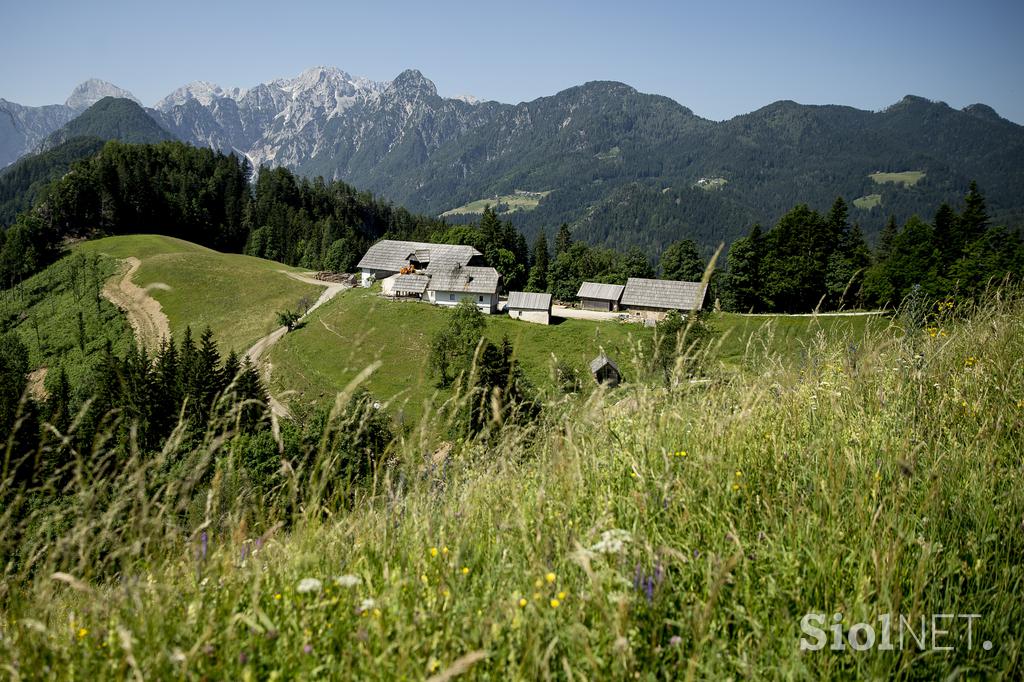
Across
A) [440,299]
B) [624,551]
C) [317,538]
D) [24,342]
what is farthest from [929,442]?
[24,342]

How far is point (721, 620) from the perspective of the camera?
8.41ft

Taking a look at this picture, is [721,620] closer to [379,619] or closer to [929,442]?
[379,619]

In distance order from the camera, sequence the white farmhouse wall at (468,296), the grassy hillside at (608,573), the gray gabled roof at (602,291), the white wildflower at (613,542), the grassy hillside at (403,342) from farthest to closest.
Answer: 1. the gray gabled roof at (602,291)
2. the white farmhouse wall at (468,296)
3. the grassy hillside at (403,342)
4. the white wildflower at (613,542)
5. the grassy hillside at (608,573)

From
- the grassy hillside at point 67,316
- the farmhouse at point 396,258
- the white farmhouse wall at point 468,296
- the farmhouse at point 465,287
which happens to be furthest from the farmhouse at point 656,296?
the grassy hillside at point 67,316

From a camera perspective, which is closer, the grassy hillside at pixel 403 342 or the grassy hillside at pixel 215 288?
the grassy hillside at pixel 403 342

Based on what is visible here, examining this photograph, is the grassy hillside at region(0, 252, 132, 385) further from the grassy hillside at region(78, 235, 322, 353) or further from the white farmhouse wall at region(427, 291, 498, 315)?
the white farmhouse wall at region(427, 291, 498, 315)

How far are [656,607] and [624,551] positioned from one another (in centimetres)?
29

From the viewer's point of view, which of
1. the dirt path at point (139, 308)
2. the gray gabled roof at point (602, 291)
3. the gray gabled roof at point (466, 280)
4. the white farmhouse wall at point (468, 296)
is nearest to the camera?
the dirt path at point (139, 308)

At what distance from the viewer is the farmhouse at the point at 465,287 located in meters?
62.5

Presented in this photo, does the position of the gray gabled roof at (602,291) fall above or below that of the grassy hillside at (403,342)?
above

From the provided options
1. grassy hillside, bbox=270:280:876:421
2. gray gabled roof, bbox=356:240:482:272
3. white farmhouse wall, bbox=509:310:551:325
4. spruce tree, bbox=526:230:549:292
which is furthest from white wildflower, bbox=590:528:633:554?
spruce tree, bbox=526:230:549:292

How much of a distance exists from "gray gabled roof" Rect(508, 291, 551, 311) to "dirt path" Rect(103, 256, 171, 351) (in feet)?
119

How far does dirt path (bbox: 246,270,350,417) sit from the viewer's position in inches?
1817

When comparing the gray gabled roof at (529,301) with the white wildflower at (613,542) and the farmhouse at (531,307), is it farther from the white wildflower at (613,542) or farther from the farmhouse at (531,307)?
the white wildflower at (613,542)
